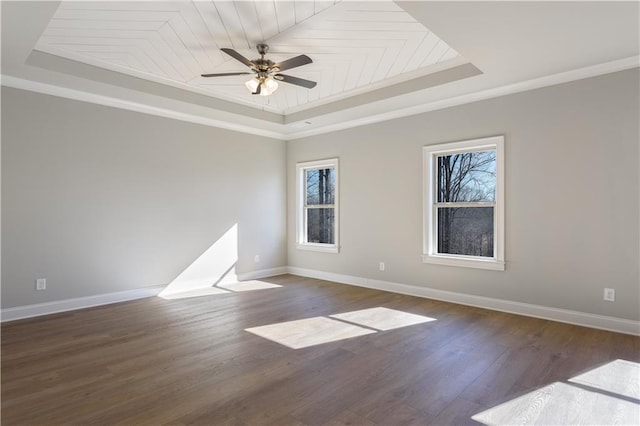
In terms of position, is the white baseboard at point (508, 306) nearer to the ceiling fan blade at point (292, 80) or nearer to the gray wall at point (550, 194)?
the gray wall at point (550, 194)

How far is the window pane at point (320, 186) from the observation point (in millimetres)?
6367

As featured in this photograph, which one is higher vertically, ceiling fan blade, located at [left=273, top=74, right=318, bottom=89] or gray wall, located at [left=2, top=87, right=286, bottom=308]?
ceiling fan blade, located at [left=273, top=74, right=318, bottom=89]

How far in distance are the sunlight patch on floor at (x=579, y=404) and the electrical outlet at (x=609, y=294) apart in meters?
1.11

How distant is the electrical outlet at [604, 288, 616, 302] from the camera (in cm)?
356

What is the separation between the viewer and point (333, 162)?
6.15 metres

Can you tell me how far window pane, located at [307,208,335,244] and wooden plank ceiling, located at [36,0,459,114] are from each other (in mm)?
2543

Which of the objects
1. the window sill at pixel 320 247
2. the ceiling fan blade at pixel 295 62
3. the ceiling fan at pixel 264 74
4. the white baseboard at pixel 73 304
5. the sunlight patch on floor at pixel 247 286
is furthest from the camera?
the window sill at pixel 320 247

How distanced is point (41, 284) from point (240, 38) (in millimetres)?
3634

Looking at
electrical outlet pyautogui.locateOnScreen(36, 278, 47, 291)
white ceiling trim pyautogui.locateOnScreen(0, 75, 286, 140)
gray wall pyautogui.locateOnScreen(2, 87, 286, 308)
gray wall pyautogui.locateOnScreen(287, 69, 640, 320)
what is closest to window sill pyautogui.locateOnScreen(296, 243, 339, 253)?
gray wall pyautogui.locateOnScreen(2, 87, 286, 308)

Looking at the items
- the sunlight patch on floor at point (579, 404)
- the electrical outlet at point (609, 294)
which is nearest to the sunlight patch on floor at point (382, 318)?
the sunlight patch on floor at point (579, 404)

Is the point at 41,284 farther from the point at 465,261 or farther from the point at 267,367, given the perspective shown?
the point at 465,261

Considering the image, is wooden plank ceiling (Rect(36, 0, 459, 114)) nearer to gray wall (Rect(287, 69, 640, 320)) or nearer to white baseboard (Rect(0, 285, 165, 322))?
gray wall (Rect(287, 69, 640, 320))

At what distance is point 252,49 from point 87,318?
3.50 m

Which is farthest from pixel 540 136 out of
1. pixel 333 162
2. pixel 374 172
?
pixel 333 162
